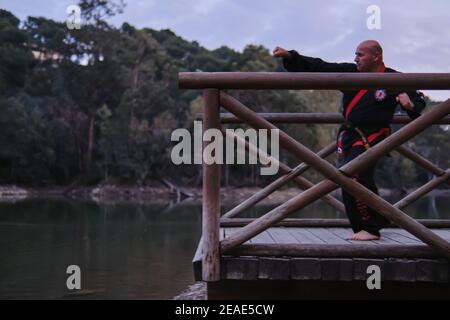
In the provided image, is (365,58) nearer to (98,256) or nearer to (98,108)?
(98,256)

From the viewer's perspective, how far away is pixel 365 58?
404cm

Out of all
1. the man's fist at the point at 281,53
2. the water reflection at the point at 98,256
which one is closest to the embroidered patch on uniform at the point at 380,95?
the man's fist at the point at 281,53

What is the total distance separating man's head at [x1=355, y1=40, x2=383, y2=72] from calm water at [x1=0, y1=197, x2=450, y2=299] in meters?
6.91

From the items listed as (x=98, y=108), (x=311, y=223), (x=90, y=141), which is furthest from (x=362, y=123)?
(x=98, y=108)

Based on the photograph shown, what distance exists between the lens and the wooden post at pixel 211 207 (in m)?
3.33

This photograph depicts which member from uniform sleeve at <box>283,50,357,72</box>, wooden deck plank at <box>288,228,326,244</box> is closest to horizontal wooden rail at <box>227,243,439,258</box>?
wooden deck plank at <box>288,228,326,244</box>

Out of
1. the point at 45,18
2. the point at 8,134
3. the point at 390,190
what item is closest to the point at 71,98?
the point at 8,134

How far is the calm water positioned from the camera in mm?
10727

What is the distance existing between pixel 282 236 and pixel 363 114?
1114 mm

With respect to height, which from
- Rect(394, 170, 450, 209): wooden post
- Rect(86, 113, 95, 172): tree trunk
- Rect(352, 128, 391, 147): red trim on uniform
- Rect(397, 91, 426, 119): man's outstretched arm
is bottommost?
Rect(394, 170, 450, 209): wooden post

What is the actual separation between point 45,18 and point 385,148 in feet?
193

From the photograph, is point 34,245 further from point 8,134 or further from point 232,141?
point 8,134

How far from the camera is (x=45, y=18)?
57688mm

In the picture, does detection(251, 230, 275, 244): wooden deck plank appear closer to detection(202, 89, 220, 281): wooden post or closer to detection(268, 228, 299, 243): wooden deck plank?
detection(268, 228, 299, 243): wooden deck plank
